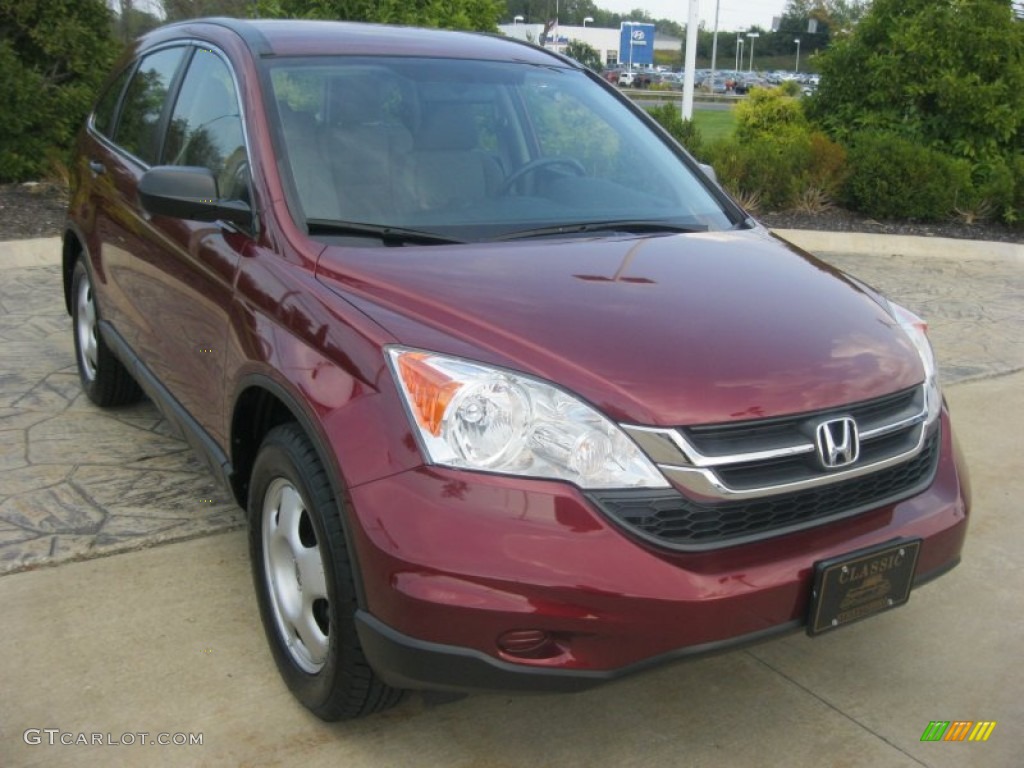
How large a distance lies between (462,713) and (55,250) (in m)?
6.91

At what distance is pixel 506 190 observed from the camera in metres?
3.37

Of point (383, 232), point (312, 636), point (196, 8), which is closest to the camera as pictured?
point (312, 636)

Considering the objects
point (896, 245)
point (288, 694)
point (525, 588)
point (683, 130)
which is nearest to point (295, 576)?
point (288, 694)

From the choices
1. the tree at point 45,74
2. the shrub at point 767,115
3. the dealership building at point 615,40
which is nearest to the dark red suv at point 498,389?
the tree at point 45,74

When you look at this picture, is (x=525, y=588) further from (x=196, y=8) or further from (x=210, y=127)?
(x=196, y=8)

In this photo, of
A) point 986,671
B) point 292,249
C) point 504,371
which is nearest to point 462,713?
point 504,371

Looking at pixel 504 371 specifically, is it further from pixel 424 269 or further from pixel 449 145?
pixel 449 145

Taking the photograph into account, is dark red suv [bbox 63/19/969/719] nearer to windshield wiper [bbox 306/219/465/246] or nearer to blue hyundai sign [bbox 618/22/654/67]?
windshield wiper [bbox 306/219/465/246]

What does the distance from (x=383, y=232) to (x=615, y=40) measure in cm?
9344

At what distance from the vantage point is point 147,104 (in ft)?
14.3

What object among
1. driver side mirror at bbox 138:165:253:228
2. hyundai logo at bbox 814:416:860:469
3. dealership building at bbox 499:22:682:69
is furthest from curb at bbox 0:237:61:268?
dealership building at bbox 499:22:682:69

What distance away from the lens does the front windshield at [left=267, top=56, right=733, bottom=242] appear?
3.11m

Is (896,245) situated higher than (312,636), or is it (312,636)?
(312,636)

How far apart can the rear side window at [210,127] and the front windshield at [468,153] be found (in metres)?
0.19
